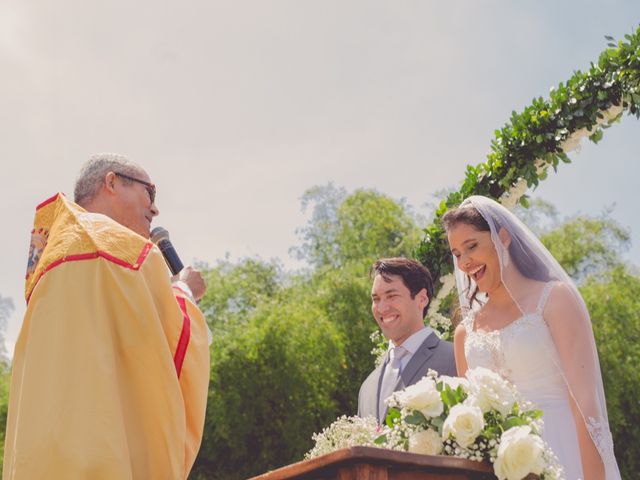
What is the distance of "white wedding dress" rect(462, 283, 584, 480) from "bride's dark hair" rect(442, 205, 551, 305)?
0.53 feet

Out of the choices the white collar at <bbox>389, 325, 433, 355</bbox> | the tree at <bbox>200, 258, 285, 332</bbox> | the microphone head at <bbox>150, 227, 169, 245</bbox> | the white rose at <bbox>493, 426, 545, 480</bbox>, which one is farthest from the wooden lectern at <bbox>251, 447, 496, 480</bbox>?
the tree at <bbox>200, 258, 285, 332</bbox>

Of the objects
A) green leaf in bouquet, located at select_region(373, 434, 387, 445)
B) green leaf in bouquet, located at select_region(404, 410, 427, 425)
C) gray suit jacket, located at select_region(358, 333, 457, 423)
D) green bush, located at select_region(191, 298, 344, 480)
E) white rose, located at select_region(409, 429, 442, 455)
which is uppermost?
green bush, located at select_region(191, 298, 344, 480)

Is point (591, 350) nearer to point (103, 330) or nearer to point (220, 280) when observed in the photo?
point (103, 330)

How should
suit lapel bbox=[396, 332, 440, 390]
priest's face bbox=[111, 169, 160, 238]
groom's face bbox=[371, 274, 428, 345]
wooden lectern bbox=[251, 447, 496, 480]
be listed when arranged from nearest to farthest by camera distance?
wooden lectern bbox=[251, 447, 496, 480] → priest's face bbox=[111, 169, 160, 238] → suit lapel bbox=[396, 332, 440, 390] → groom's face bbox=[371, 274, 428, 345]

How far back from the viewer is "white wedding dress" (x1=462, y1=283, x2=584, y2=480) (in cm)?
404

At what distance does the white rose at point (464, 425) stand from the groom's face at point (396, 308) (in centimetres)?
258

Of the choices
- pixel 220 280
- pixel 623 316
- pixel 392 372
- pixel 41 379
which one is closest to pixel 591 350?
pixel 392 372

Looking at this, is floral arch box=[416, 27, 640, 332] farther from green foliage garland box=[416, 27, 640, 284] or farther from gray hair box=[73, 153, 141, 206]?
gray hair box=[73, 153, 141, 206]

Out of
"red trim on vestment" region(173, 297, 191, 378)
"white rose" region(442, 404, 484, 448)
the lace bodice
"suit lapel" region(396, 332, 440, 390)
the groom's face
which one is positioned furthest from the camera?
the groom's face

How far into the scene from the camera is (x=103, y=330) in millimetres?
3723

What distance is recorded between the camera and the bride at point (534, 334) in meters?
3.94

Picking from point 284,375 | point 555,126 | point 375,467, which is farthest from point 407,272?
point 284,375

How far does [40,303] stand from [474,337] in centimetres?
224

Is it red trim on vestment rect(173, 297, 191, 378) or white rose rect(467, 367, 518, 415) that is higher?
red trim on vestment rect(173, 297, 191, 378)
